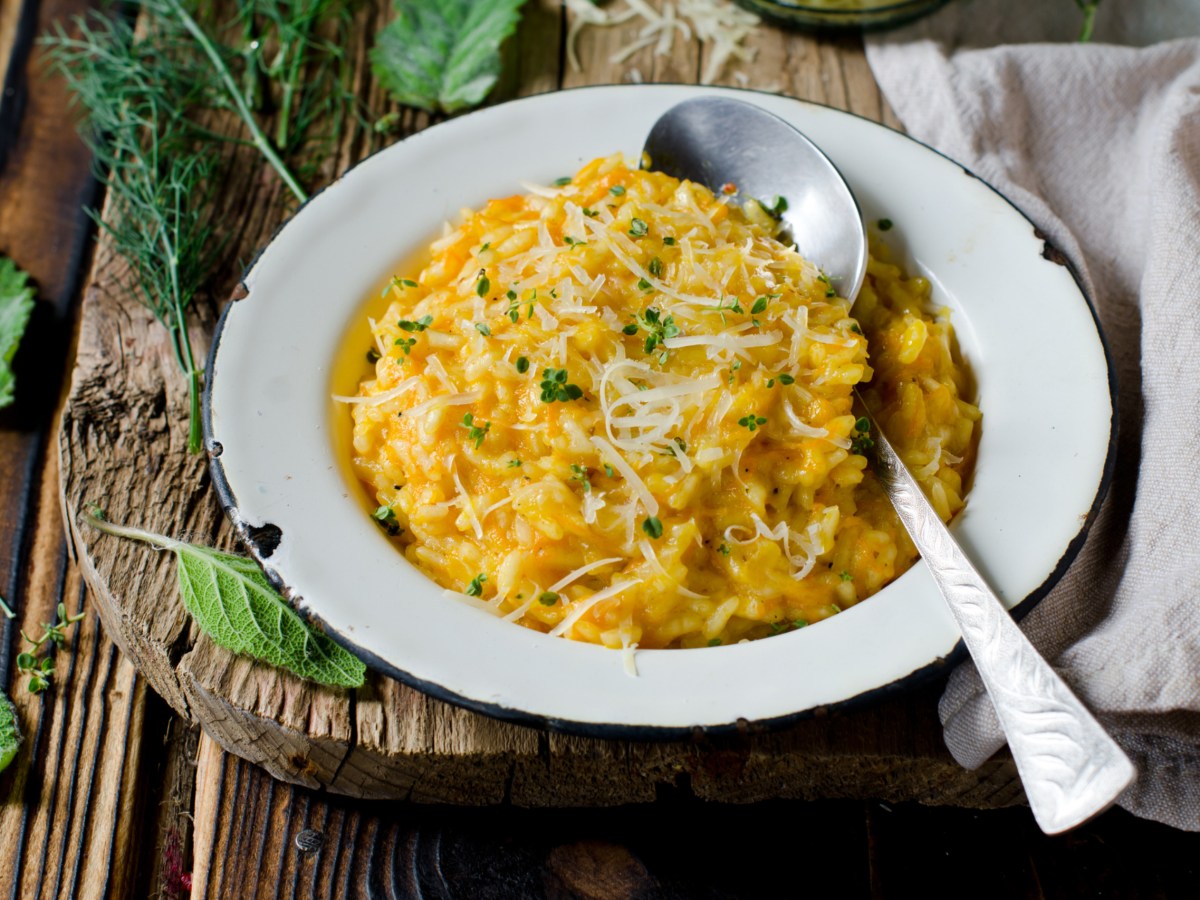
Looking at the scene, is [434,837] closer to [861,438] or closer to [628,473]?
[628,473]

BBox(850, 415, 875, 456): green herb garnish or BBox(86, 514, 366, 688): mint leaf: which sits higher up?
BBox(850, 415, 875, 456): green herb garnish

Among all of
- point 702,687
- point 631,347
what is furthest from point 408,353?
point 702,687

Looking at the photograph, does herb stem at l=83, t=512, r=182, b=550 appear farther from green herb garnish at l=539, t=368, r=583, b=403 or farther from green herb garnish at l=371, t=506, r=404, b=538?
green herb garnish at l=539, t=368, r=583, b=403

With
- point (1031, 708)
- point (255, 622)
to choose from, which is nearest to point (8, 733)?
point (255, 622)

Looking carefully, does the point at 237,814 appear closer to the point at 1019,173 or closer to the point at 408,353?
the point at 408,353

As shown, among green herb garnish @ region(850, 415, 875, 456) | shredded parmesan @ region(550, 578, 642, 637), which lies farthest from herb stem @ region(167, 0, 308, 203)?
green herb garnish @ region(850, 415, 875, 456)

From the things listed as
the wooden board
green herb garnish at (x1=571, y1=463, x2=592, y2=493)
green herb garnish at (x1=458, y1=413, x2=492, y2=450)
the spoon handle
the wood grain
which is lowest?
the wood grain

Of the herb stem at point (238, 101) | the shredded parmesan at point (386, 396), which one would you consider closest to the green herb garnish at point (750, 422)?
the shredded parmesan at point (386, 396)
